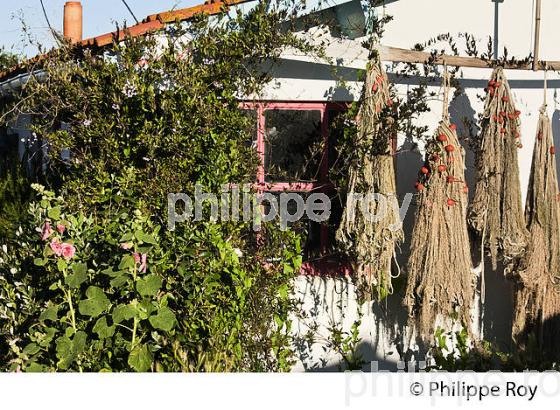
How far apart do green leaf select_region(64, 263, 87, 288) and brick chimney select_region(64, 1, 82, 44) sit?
2.88 m

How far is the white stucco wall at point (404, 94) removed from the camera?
7.95m

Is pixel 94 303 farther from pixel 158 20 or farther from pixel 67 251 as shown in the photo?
pixel 158 20

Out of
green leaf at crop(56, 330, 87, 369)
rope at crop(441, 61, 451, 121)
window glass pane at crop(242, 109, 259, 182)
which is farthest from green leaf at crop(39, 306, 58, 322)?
rope at crop(441, 61, 451, 121)

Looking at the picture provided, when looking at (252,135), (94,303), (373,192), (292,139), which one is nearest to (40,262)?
(94,303)

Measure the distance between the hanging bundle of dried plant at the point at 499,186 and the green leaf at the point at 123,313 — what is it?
285 cm

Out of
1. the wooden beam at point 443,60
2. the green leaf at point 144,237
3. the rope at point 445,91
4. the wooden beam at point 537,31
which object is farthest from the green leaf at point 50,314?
the wooden beam at point 537,31

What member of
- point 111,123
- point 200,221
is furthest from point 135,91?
point 200,221

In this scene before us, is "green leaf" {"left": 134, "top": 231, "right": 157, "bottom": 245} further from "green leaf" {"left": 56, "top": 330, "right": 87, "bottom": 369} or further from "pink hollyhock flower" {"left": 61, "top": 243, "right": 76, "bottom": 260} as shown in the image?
"green leaf" {"left": 56, "top": 330, "right": 87, "bottom": 369}

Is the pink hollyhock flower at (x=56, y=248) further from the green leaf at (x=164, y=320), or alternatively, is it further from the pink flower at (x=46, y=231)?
the green leaf at (x=164, y=320)

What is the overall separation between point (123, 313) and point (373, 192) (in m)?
2.25

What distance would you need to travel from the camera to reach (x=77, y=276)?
6.63 m

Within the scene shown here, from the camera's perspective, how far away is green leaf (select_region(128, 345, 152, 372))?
21.1 feet

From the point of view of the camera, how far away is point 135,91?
24.4ft

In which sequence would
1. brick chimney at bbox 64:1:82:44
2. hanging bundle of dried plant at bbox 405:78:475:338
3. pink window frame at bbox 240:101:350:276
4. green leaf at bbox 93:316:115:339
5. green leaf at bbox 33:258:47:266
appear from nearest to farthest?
green leaf at bbox 93:316:115:339 → green leaf at bbox 33:258:47:266 → hanging bundle of dried plant at bbox 405:78:475:338 → pink window frame at bbox 240:101:350:276 → brick chimney at bbox 64:1:82:44
